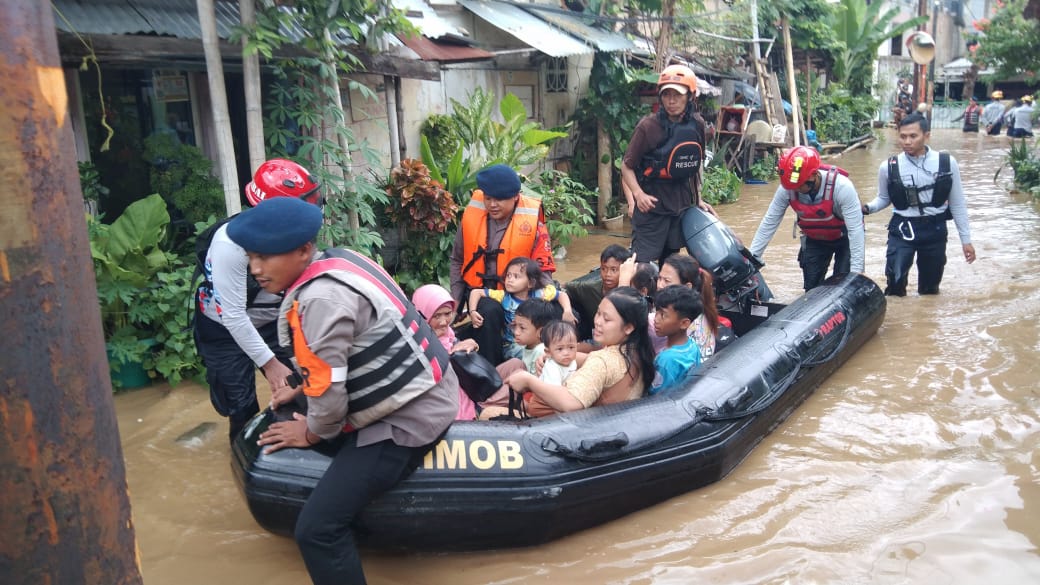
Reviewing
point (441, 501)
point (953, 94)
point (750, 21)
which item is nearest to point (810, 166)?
point (441, 501)

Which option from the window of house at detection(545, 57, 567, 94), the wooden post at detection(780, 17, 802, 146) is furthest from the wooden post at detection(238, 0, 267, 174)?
the wooden post at detection(780, 17, 802, 146)

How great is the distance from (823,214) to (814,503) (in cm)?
263

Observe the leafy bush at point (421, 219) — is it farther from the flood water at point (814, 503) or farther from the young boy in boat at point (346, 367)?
the young boy in boat at point (346, 367)

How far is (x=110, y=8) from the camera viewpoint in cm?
518

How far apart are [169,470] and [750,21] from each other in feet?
44.4

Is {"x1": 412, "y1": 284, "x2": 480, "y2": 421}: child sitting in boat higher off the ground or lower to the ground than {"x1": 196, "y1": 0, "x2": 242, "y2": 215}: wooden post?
lower

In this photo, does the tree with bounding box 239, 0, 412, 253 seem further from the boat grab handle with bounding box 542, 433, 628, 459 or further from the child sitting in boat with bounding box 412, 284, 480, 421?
the boat grab handle with bounding box 542, 433, 628, 459

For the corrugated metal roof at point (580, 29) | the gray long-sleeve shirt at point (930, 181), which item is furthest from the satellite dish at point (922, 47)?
the gray long-sleeve shirt at point (930, 181)

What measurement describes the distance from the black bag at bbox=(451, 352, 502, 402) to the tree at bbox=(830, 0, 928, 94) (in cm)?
1888

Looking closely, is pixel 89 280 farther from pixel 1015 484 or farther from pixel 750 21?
pixel 750 21

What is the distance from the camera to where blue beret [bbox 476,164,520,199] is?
4.43 meters

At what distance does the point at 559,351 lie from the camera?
3.81 m

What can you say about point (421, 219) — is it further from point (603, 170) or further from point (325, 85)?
point (603, 170)

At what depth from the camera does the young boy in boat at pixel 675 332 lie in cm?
387
